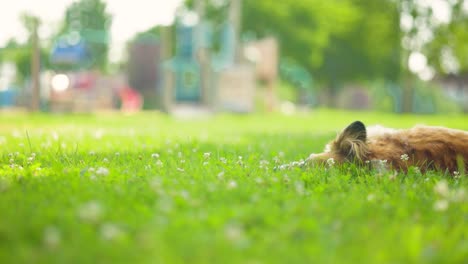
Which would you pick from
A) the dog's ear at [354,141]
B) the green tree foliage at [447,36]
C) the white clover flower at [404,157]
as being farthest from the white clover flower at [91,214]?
the green tree foliage at [447,36]

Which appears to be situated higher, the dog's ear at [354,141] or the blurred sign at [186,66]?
the blurred sign at [186,66]

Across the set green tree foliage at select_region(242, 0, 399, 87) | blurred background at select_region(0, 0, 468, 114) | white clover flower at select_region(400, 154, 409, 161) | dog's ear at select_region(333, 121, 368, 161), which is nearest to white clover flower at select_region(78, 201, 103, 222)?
dog's ear at select_region(333, 121, 368, 161)

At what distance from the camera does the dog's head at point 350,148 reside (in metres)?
4.41

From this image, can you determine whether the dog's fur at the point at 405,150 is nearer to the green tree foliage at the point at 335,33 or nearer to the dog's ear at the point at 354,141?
the dog's ear at the point at 354,141

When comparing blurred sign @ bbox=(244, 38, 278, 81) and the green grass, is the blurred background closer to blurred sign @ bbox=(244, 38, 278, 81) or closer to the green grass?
blurred sign @ bbox=(244, 38, 278, 81)

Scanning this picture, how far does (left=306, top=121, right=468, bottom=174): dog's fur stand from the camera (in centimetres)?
441

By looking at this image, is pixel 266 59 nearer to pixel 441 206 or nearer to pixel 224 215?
pixel 441 206

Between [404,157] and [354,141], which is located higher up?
[354,141]

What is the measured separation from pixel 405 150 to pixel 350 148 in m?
0.56

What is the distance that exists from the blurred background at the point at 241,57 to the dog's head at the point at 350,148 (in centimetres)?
1306

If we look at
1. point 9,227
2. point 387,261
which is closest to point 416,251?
point 387,261

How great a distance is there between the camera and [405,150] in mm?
4527

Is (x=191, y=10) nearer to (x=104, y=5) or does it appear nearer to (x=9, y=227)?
(x=104, y=5)

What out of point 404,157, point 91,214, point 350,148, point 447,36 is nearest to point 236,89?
point 350,148
